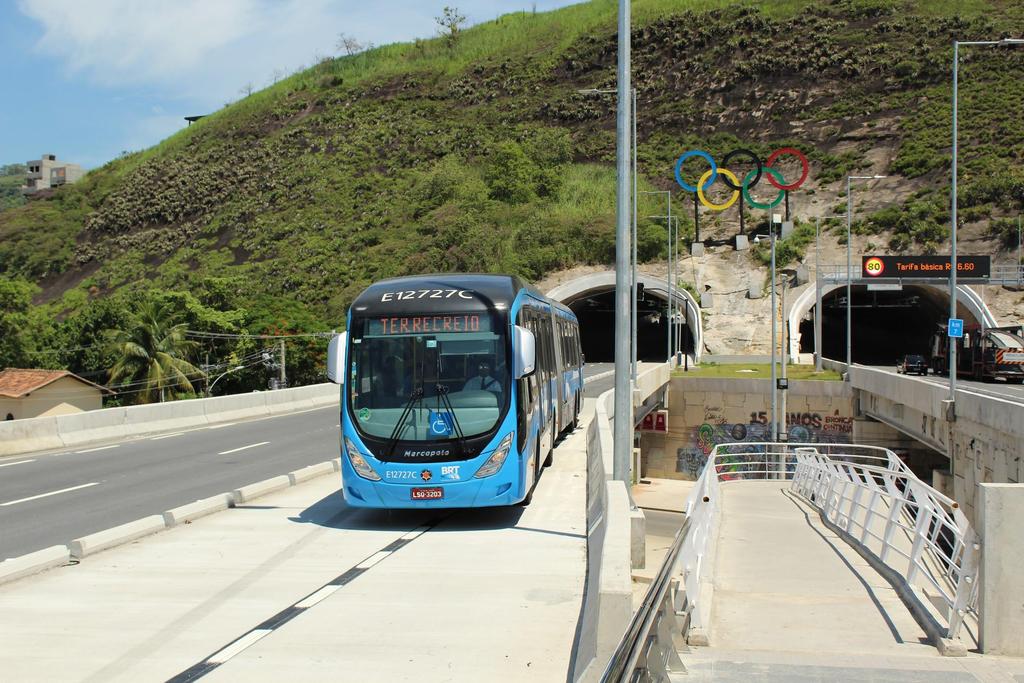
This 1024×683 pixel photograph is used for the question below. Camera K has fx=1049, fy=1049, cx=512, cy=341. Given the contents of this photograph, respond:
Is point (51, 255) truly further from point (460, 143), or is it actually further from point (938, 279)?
point (938, 279)

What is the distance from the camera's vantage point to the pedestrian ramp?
8031 mm

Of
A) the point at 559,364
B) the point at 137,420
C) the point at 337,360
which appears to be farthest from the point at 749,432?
the point at 337,360

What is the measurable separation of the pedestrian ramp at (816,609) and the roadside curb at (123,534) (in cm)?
647

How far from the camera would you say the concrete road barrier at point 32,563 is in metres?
10.4

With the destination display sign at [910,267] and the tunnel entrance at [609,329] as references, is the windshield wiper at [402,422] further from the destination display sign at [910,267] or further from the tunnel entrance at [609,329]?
the tunnel entrance at [609,329]

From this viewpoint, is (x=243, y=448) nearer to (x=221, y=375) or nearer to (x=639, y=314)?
(x=221, y=375)

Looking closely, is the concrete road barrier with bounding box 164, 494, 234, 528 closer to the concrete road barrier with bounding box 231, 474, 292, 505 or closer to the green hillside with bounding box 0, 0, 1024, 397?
the concrete road barrier with bounding box 231, 474, 292, 505

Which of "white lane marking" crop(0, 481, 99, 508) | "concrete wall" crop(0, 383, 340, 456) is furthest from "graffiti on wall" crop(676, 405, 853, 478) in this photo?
"white lane marking" crop(0, 481, 99, 508)

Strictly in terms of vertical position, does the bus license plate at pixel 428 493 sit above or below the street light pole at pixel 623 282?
below

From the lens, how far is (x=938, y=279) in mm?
61219

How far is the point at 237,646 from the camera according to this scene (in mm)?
8039

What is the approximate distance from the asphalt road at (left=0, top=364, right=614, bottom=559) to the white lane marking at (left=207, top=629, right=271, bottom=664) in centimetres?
539

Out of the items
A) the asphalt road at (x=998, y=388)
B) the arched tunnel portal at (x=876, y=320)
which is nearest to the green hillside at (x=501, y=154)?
the arched tunnel portal at (x=876, y=320)

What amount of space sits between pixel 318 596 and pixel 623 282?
6838mm
